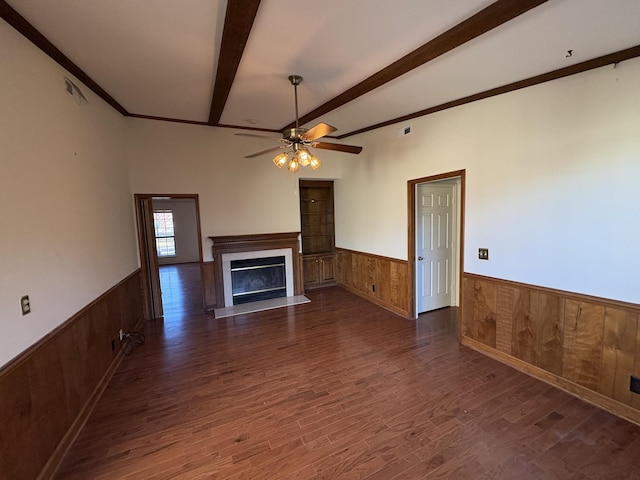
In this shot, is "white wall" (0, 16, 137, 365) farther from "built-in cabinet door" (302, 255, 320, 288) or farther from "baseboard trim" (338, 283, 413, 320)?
"baseboard trim" (338, 283, 413, 320)

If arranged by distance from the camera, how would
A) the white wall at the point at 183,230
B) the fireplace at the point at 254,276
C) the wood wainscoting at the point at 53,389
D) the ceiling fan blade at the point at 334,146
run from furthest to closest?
1. the white wall at the point at 183,230
2. the fireplace at the point at 254,276
3. the ceiling fan blade at the point at 334,146
4. the wood wainscoting at the point at 53,389

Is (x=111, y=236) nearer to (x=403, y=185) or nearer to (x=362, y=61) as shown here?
(x=362, y=61)

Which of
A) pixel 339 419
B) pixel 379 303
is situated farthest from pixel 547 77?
pixel 379 303

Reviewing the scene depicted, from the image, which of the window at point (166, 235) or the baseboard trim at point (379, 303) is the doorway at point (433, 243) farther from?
the window at point (166, 235)

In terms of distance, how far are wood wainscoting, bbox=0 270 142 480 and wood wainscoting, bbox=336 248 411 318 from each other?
12.1ft

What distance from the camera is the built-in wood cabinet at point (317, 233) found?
596 cm

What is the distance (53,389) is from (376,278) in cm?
409

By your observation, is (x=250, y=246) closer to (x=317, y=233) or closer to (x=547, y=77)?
(x=317, y=233)

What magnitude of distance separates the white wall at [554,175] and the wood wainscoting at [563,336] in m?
0.13

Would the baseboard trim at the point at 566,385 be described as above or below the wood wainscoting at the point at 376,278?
below

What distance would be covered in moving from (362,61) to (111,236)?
3.20m

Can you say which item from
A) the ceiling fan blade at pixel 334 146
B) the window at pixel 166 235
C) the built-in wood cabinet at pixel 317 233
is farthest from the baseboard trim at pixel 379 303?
the window at pixel 166 235

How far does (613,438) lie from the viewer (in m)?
1.99

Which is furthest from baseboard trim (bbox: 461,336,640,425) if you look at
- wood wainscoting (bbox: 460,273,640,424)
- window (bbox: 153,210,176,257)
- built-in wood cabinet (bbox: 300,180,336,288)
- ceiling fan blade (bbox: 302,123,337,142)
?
window (bbox: 153,210,176,257)
